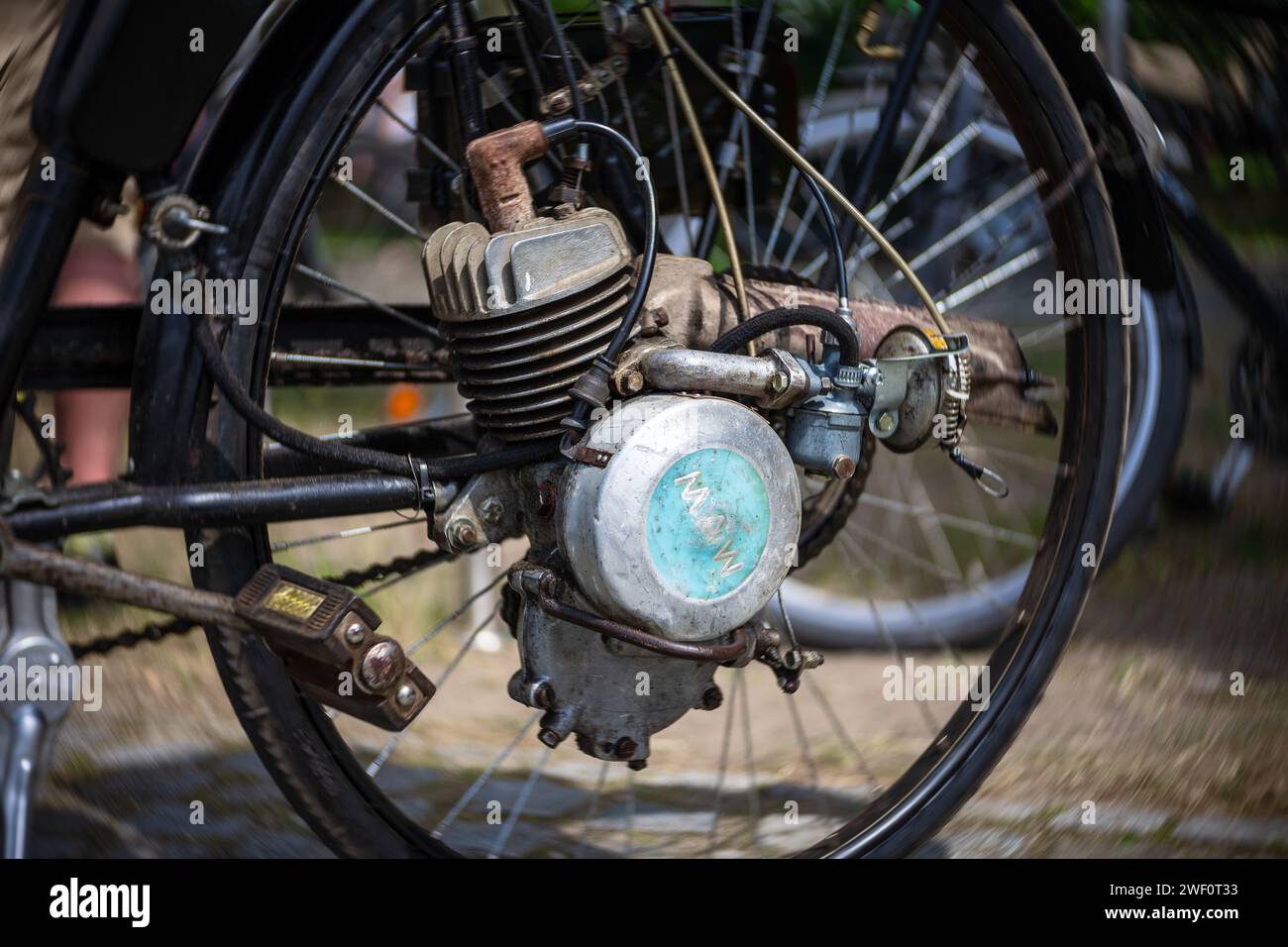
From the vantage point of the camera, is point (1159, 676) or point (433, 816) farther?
point (1159, 676)

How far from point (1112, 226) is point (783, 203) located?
51cm

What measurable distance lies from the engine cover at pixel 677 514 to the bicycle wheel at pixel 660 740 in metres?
0.39

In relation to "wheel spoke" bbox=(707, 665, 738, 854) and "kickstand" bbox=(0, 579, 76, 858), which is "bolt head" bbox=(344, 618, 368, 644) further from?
"wheel spoke" bbox=(707, 665, 738, 854)

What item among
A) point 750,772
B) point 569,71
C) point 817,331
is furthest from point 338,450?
point 750,772

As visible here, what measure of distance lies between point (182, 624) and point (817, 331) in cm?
93

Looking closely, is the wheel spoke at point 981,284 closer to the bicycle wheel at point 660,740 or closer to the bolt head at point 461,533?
the bicycle wheel at point 660,740

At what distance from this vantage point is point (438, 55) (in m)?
1.82

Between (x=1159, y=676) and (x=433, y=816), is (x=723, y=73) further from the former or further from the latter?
(x=1159, y=676)

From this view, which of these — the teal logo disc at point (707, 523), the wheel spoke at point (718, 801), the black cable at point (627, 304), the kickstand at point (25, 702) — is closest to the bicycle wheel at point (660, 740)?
the wheel spoke at point (718, 801)

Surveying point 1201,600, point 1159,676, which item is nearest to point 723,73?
point 1159,676

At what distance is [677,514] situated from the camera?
4.71ft

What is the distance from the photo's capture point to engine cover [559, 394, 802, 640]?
141 cm

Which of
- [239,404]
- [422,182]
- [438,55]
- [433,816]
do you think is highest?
[438,55]

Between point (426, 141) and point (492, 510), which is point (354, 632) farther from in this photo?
point (426, 141)
